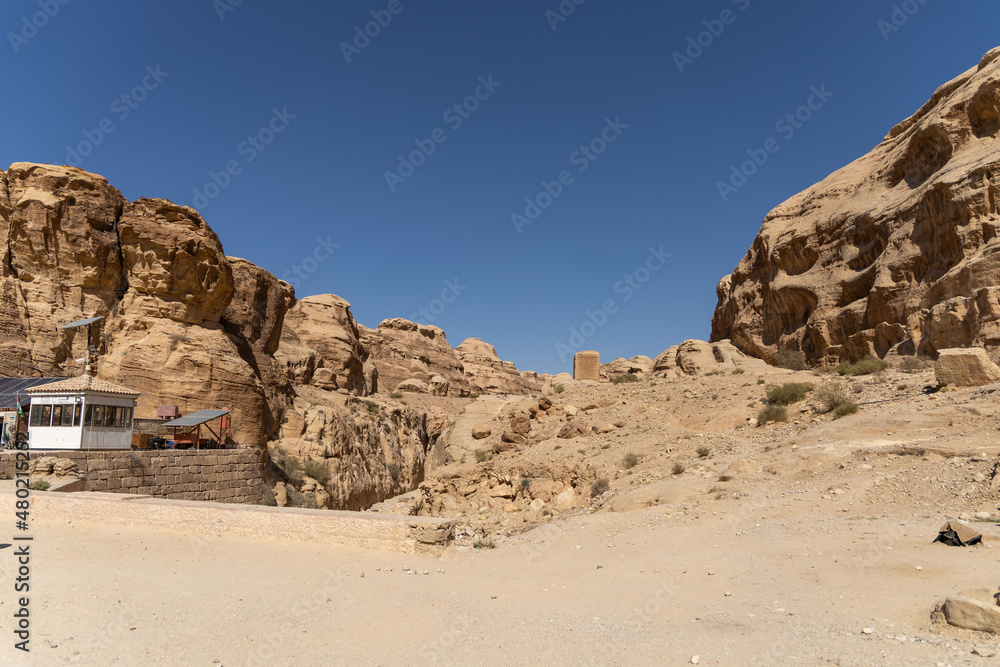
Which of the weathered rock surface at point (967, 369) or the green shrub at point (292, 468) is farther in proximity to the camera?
the green shrub at point (292, 468)

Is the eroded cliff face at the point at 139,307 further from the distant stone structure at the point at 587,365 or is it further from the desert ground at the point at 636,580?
the distant stone structure at the point at 587,365

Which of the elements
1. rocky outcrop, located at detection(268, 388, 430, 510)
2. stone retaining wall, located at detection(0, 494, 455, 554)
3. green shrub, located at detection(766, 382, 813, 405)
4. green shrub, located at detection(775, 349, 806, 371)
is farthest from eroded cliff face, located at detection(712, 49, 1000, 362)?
rocky outcrop, located at detection(268, 388, 430, 510)

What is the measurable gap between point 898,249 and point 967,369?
1231 cm

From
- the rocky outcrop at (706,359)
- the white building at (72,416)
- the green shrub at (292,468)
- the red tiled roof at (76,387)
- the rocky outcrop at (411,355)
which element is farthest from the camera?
the rocky outcrop at (411,355)

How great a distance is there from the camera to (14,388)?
16.3 metres

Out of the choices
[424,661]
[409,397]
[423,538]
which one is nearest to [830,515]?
[423,538]

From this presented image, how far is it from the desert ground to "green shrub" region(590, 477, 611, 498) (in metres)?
1.58

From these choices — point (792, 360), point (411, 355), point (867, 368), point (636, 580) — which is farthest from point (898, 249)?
point (411, 355)

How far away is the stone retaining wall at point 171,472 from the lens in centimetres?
1309

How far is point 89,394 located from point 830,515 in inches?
631

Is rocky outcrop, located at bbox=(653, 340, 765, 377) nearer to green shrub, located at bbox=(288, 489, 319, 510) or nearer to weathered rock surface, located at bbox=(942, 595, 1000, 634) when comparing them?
green shrub, located at bbox=(288, 489, 319, 510)

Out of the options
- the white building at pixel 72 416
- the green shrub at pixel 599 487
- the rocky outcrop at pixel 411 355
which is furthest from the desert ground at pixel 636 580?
the rocky outcrop at pixel 411 355

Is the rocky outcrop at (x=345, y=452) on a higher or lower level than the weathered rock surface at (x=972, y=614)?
higher

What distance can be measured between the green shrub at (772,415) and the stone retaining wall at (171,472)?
49.7 ft
